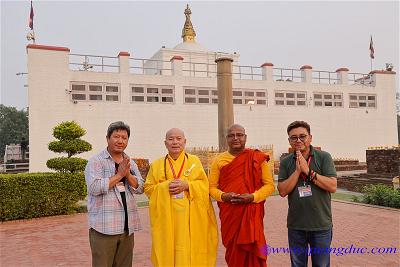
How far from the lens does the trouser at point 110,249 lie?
3.03m

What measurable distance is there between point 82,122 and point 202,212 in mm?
15046

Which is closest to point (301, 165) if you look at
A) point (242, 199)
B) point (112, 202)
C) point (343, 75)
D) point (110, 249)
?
point (242, 199)

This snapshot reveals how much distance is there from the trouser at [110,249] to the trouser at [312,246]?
1524mm

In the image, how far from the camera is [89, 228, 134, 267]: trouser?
303 cm

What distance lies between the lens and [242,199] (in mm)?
3178

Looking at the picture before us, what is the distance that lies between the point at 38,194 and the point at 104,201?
7008 millimetres

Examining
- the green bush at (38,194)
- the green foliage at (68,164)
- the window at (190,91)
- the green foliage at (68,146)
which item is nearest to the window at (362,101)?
the window at (190,91)

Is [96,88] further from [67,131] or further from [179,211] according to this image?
[179,211]

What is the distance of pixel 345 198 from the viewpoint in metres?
10.9

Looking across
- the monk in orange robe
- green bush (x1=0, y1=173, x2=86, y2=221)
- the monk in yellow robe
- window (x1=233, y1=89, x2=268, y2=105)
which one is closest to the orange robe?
the monk in orange robe

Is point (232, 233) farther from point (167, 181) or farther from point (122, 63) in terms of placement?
point (122, 63)

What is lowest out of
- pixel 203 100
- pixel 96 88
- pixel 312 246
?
pixel 312 246

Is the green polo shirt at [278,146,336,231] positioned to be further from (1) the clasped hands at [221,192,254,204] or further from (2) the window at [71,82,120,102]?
(2) the window at [71,82,120,102]

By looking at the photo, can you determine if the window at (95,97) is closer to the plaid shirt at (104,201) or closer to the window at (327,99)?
the window at (327,99)
